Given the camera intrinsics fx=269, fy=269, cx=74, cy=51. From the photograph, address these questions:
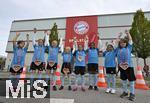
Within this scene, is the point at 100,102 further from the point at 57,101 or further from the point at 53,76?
the point at 53,76

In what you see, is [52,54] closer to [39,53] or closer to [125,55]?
[39,53]

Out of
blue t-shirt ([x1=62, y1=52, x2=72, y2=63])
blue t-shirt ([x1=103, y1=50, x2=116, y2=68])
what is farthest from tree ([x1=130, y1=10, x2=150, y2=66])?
blue t-shirt ([x1=103, y1=50, x2=116, y2=68])

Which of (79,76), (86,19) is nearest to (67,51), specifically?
(79,76)

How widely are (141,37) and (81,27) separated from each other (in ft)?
53.2

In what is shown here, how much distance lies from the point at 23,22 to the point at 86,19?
1415 centimetres

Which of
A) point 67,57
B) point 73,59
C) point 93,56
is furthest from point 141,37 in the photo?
point 67,57

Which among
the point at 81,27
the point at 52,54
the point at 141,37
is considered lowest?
the point at 52,54

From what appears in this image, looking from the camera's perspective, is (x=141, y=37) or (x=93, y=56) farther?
(x=141, y=37)

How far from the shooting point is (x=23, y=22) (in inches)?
2111

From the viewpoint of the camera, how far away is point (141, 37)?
3194 cm

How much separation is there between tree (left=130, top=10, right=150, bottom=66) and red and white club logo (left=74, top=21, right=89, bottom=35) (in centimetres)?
1376

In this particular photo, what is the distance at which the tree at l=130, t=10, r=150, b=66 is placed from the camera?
31.5 meters

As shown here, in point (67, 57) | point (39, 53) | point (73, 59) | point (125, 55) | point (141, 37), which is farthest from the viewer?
point (141, 37)

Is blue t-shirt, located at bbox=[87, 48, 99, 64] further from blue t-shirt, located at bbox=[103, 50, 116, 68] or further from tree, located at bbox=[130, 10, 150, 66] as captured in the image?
tree, located at bbox=[130, 10, 150, 66]
